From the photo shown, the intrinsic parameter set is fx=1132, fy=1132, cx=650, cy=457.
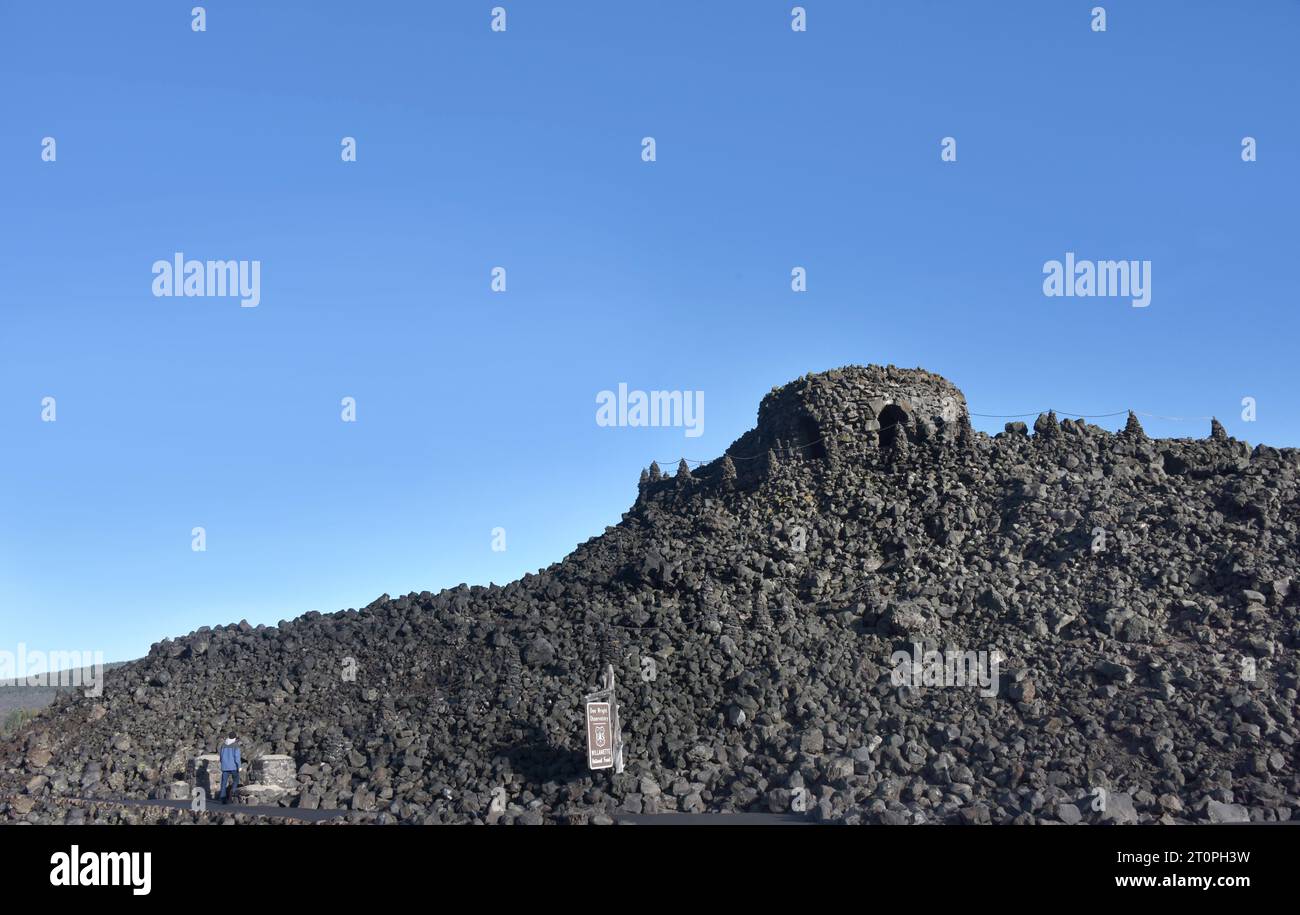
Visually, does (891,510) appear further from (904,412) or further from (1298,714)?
(1298,714)

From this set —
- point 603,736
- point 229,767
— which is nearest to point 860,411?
point 603,736

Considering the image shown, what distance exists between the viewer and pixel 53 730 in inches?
1236

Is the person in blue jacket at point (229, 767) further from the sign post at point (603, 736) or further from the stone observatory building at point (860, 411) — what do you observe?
the stone observatory building at point (860, 411)

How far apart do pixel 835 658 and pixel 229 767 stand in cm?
1421

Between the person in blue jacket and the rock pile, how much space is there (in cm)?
56

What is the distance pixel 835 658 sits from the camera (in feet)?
90.3

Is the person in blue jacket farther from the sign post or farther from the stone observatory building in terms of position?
the stone observatory building

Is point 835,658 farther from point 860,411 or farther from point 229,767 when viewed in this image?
point 229,767

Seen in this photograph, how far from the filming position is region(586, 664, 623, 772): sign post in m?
23.1

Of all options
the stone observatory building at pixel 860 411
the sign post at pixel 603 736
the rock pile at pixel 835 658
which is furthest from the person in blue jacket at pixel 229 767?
the stone observatory building at pixel 860 411

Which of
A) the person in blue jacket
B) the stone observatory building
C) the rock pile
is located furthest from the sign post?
the stone observatory building

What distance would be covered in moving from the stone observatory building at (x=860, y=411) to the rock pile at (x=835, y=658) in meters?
0.10
